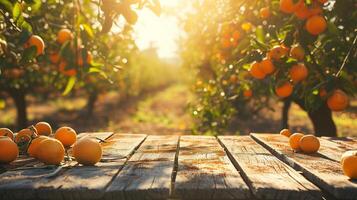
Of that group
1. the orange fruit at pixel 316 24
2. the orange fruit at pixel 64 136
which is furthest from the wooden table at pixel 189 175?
the orange fruit at pixel 316 24

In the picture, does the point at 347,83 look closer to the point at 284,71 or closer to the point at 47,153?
the point at 284,71

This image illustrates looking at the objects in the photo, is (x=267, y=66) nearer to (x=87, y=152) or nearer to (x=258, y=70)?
(x=258, y=70)

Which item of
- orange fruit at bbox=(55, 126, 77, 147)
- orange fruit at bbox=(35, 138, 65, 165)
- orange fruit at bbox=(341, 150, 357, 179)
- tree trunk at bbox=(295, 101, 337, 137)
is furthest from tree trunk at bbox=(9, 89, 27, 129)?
orange fruit at bbox=(341, 150, 357, 179)

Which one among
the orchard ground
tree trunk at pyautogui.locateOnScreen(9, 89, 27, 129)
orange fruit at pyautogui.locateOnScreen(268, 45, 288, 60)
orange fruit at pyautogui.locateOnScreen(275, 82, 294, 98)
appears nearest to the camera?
→ orange fruit at pyautogui.locateOnScreen(268, 45, 288, 60)

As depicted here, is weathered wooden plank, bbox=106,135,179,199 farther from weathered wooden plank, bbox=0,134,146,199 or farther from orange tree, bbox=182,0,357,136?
orange tree, bbox=182,0,357,136

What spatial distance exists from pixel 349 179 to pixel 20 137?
1931 millimetres

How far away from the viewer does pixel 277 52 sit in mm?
3262

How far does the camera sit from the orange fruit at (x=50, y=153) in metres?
2.46

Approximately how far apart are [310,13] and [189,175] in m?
1.62

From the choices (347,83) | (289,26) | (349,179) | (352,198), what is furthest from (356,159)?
(289,26)

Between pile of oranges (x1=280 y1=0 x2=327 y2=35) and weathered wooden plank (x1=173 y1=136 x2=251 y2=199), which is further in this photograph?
pile of oranges (x1=280 y1=0 x2=327 y2=35)

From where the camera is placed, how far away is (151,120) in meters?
14.5

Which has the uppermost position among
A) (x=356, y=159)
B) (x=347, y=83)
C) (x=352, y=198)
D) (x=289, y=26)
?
(x=289, y=26)

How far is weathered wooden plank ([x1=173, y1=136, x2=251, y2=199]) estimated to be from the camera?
1.96 meters
